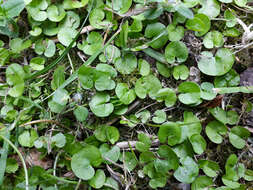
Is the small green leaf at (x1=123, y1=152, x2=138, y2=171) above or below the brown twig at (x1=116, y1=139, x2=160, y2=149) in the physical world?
below

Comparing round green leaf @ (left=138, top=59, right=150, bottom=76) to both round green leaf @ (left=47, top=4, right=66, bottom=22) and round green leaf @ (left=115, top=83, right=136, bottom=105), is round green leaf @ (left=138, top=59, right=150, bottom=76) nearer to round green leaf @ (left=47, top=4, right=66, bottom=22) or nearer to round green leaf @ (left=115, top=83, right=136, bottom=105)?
round green leaf @ (left=115, top=83, right=136, bottom=105)

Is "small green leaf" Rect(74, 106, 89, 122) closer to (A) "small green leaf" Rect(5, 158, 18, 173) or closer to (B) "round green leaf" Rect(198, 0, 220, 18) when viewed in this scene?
(A) "small green leaf" Rect(5, 158, 18, 173)

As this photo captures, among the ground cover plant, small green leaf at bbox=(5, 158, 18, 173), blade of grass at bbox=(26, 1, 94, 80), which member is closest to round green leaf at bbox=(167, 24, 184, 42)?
A: the ground cover plant

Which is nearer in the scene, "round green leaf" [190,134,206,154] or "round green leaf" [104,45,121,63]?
"round green leaf" [190,134,206,154]

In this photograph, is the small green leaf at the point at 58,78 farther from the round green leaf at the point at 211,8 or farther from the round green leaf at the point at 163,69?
the round green leaf at the point at 211,8

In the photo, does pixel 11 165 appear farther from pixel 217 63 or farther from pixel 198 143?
pixel 217 63

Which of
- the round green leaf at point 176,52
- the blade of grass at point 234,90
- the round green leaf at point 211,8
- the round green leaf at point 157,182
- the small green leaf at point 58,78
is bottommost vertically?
the round green leaf at point 157,182

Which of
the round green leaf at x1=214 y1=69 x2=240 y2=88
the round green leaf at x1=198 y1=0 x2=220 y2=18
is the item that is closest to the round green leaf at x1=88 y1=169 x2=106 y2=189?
the round green leaf at x1=214 y1=69 x2=240 y2=88

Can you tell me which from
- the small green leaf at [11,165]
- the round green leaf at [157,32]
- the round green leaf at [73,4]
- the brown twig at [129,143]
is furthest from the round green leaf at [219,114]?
the small green leaf at [11,165]

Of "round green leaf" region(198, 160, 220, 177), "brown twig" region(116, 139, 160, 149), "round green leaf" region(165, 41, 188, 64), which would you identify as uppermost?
"round green leaf" region(165, 41, 188, 64)
